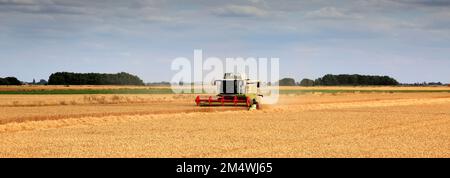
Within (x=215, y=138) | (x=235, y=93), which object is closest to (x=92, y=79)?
(x=235, y=93)

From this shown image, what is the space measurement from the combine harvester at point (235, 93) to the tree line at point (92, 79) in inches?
5217

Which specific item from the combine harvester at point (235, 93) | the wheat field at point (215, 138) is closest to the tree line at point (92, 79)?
the combine harvester at point (235, 93)

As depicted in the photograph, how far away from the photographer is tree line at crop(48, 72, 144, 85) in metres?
176

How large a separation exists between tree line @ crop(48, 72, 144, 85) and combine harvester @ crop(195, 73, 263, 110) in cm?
13252

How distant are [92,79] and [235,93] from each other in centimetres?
13832

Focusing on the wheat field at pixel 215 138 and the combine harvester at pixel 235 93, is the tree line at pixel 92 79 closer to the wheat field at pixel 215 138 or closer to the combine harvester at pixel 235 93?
the combine harvester at pixel 235 93

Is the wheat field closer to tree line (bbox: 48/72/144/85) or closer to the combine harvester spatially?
the combine harvester

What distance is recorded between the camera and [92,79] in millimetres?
182750

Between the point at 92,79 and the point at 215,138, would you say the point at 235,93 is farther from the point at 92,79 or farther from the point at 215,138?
the point at 92,79

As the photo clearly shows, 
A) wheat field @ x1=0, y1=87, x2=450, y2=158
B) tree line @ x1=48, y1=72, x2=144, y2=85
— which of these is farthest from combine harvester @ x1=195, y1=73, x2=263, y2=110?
tree line @ x1=48, y1=72, x2=144, y2=85

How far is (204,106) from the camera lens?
50219 millimetres
